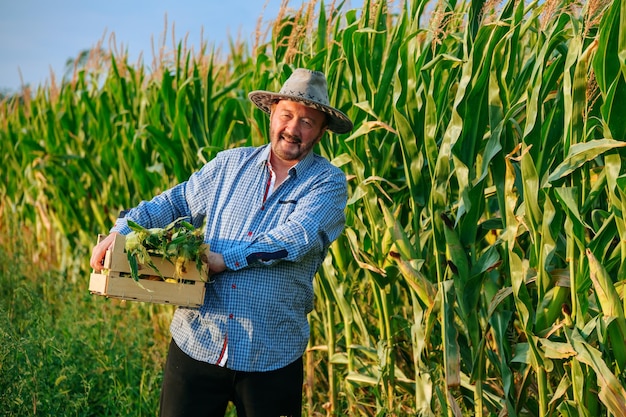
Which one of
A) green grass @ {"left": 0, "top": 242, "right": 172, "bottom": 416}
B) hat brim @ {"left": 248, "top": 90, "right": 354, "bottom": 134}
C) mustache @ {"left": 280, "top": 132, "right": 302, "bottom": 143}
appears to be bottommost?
green grass @ {"left": 0, "top": 242, "right": 172, "bottom": 416}

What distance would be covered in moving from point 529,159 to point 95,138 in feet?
15.7

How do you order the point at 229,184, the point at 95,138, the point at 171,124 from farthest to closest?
the point at 95,138 < the point at 171,124 < the point at 229,184

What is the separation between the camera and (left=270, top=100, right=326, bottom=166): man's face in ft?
9.27

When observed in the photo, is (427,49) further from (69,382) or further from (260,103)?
(69,382)

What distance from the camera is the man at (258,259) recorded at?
2.72 metres

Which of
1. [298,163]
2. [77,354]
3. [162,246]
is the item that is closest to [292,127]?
[298,163]

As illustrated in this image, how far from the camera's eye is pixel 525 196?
9.03 feet

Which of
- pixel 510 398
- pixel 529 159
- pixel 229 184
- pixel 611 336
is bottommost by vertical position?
pixel 510 398

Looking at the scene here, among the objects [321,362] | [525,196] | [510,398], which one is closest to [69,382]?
[321,362]

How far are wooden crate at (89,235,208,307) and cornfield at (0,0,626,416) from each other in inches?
38.0

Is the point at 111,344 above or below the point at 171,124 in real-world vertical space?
below

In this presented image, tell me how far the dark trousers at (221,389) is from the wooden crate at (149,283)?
0.30 m

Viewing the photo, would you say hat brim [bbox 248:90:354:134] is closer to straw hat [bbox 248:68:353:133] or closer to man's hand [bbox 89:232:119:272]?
straw hat [bbox 248:68:353:133]

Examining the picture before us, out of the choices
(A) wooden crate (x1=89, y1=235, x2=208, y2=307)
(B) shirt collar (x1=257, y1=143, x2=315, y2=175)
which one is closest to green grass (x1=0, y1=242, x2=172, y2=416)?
(A) wooden crate (x1=89, y1=235, x2=208, y2=307)
